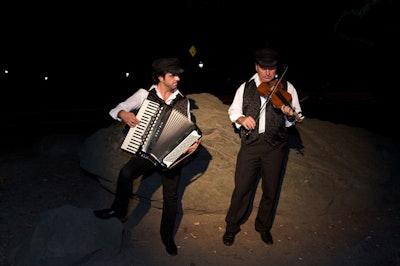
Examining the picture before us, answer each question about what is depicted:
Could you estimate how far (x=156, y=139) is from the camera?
4016 mm

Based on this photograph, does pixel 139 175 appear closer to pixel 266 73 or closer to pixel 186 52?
pixel 266 73

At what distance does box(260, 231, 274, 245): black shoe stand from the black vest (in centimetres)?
122

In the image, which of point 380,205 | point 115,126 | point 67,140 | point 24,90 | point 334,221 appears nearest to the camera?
point 334,221

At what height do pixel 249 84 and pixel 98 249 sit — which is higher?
pixel 249 84

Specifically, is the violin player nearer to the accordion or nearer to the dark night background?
the accordion

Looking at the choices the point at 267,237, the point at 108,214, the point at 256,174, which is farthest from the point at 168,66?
the point at 267,237

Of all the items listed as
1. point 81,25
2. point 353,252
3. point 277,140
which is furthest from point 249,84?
point 81,25

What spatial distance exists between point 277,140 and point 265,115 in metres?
0.32

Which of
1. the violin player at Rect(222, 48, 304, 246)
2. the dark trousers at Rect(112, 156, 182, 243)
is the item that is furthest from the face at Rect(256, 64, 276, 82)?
the dark trousers at Rect(112, 156, 182, 243)

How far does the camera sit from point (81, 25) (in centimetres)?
2080

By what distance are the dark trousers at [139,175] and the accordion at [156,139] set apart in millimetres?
224

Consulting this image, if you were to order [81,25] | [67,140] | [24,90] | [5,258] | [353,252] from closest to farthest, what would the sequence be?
[5,258] → [353,252] → [67,140] → [24,90] → [81,25]

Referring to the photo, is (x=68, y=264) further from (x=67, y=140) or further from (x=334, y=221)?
(x=67, y=140)

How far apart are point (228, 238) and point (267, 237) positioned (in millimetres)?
499
